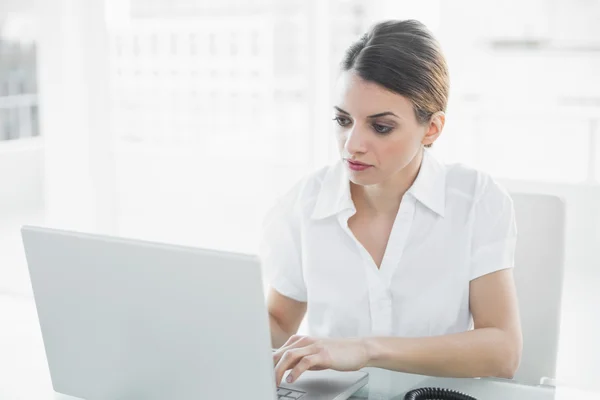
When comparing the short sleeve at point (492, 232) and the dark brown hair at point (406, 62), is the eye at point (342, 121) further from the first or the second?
the short sleeve at point (492, 232)

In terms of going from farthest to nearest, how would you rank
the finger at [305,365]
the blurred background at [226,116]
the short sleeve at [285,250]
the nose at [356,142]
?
the blurred background at [226,116], the short sleeve at [285,250], the nose at [356,142], the finger at [305,365]

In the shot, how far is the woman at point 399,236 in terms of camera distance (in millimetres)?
1283

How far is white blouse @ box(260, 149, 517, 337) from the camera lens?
1382 millimetres

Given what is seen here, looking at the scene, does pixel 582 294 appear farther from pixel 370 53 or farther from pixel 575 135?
pixel 370 53

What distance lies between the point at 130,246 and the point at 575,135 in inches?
193

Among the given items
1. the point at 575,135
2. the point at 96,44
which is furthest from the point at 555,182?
the point at 96,44

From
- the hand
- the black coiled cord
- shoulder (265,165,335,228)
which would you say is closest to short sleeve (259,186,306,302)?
shoulder (265,165,335,228)

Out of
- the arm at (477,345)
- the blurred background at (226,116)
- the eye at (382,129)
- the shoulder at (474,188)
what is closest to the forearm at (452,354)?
the arm at (477,345)

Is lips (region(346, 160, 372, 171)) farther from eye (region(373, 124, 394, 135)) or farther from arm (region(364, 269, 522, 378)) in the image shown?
arm (region(364, 269, 522, 378))

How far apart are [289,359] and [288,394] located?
52 mm

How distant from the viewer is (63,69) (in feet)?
10.9

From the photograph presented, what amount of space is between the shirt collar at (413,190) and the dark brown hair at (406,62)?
5.0 inches

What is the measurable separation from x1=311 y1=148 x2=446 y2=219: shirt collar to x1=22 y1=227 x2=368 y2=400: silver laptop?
0.47 metres

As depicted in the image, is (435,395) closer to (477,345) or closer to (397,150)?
(477,345)
